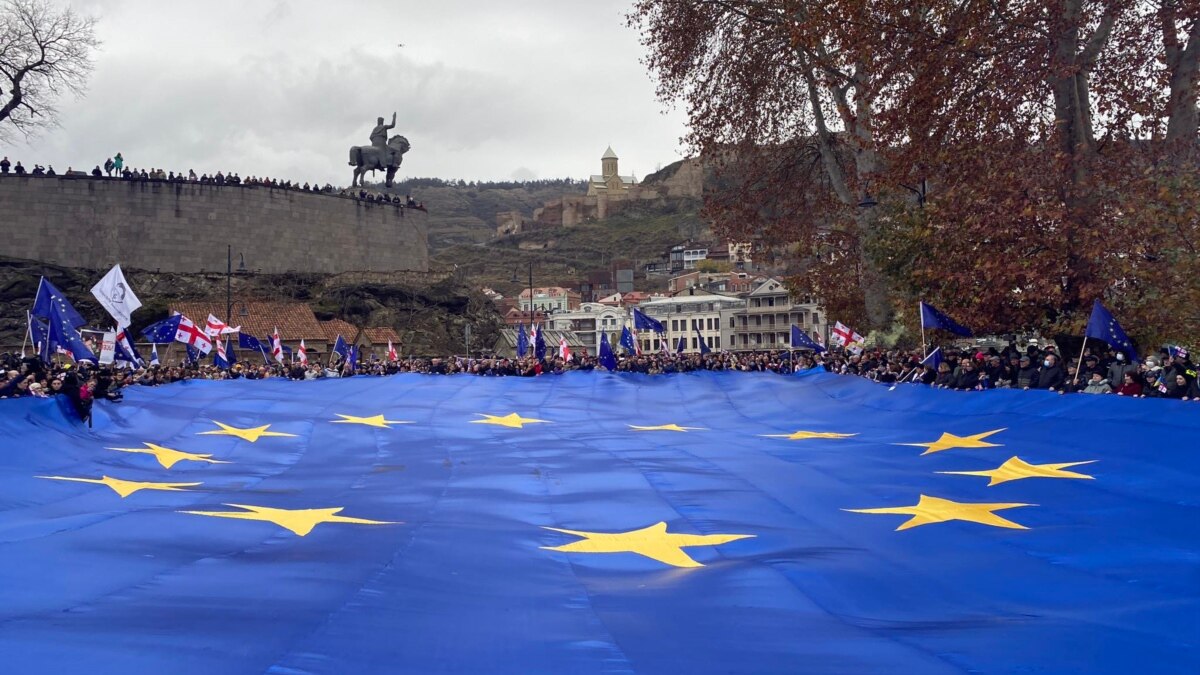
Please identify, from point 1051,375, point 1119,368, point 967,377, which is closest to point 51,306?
point 967,377

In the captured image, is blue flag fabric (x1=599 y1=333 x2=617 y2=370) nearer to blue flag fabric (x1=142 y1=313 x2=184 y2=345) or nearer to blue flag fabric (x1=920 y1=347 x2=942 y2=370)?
blue flag fabric (x1=920 y1=347 x2=942 y2=370)

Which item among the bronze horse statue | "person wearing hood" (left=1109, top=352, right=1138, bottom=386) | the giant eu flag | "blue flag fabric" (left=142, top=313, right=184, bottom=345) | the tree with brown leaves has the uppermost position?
the bronze horse statue

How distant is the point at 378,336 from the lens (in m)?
81.2

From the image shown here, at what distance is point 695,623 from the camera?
7645 millimetres

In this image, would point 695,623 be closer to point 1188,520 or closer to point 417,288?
point 1188,520

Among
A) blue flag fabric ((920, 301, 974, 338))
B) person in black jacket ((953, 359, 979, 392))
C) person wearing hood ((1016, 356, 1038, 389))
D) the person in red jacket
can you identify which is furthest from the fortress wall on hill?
the person in red jacket

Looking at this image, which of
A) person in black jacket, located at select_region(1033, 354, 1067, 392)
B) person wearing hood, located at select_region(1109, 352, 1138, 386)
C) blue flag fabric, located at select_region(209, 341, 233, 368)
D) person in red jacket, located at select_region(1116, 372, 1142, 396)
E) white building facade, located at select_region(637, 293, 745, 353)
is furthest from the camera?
white building facade, located at select_region(637, 293, 745, 353)

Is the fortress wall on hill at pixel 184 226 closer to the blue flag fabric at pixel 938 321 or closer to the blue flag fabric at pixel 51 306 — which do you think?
the blue flag fabric at pixel 51 306

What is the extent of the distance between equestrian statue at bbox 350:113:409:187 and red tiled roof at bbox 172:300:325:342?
80.8ft

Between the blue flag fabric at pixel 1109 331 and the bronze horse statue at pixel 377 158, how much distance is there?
294ft

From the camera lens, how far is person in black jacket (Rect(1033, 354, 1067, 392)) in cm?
1788

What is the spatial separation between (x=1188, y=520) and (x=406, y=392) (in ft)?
65.3

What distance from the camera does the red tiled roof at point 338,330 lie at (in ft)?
259

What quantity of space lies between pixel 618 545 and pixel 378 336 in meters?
72.8
